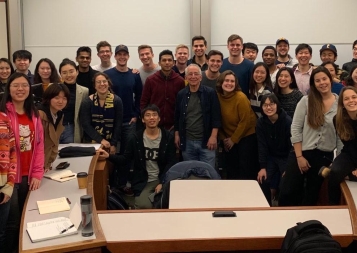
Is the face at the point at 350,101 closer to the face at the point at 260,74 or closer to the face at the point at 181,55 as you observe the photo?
the face at the point at 260,74

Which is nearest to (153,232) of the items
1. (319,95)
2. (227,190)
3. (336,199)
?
(227,190)

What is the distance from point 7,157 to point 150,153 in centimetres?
155

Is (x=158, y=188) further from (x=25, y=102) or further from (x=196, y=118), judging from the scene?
(x=25, y=102)

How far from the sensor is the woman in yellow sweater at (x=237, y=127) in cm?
430

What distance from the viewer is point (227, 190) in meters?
3.06

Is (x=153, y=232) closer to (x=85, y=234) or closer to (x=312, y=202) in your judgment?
(x=85, y=234)

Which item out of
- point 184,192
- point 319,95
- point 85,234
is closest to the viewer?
point 85,234

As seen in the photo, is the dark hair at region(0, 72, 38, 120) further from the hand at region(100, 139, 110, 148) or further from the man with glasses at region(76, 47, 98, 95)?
the man with glasses at region(76, 47, 98, 95)

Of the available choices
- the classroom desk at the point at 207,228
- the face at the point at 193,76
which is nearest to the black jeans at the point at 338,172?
the classroom desk at the point at 207,228

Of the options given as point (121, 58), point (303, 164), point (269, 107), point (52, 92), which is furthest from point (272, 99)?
point (52, 92)

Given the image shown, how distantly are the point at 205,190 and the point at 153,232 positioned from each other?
75cm

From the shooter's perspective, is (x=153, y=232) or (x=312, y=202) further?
(x=312, y=202)

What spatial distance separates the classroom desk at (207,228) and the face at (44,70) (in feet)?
7.19

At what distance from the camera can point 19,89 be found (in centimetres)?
300
